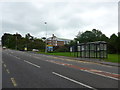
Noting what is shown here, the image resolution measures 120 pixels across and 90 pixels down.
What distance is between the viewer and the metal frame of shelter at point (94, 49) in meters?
30.3

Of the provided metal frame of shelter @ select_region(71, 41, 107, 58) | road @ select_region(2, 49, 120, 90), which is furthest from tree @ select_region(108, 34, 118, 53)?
road @ select_region(2, 49, 120, 90)

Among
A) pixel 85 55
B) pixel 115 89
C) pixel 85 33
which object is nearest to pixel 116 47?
pixel 85 55

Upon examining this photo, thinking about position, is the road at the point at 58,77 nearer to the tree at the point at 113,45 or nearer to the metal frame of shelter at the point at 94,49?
the metal frame of shelter at the point at 94,49

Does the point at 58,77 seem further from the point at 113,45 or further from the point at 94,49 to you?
the point at 113,45

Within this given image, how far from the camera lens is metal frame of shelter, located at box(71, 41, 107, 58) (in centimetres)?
3033

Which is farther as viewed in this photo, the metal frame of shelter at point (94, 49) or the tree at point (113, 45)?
the tree at point (113, 45)

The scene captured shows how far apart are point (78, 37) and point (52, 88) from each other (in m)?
110

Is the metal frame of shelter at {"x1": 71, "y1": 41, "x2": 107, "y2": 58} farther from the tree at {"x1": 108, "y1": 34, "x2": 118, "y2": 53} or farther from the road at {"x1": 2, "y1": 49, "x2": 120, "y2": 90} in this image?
the tree at {"x1": 108, "y1": 34, "x2": 118, "y2": 53}

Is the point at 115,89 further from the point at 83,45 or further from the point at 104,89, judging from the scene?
Answer: the point at 83,45

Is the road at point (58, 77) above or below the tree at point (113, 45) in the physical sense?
below

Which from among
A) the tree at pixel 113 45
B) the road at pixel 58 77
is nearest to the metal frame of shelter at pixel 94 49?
the road at pixel 58 77

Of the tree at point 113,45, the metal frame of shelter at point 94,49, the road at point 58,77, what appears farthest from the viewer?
the tree at point 113,45

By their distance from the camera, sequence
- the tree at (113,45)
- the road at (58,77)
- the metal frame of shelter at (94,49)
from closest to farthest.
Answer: the road at (58,77), the metal frame of shelter at (94,49), the tree at (113,45)

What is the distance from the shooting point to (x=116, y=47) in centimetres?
5372
